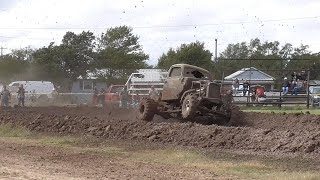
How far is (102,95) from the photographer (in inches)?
1565

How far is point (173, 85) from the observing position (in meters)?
22.5

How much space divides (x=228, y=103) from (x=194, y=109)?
1980 mm

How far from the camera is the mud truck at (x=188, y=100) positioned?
2125cm

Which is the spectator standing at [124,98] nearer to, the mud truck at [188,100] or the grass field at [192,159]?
the mud truck at [188,100]

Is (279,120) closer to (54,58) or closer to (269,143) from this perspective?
(269,143)

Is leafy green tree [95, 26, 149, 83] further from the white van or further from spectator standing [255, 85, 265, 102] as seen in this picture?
spectator standing [255, 85, 265, 102]

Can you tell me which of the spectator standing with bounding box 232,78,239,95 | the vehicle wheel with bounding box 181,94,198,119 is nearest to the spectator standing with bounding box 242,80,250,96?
the spectator standing with bounding box 232,78,239,95

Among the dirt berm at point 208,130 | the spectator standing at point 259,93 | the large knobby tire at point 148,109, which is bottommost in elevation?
the dirt berm at point 208,130

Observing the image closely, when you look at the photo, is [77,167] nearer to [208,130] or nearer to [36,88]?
[208,130]

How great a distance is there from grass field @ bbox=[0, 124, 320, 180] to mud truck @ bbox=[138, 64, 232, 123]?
12.8 ft

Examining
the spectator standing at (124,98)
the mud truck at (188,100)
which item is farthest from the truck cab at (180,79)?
the spectator standing at (124,98)

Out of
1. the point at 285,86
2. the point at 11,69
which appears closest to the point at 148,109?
the point at 285,86

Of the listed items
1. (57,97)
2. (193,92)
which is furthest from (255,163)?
(57,97)

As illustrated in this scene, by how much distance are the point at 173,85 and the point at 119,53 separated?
162 ft
